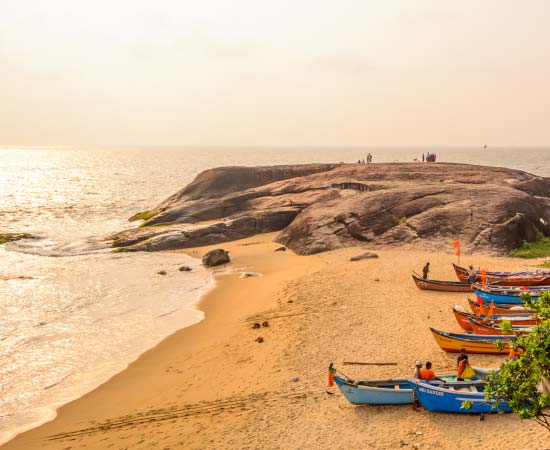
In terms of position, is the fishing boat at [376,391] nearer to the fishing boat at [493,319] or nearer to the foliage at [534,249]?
the fishing boat at [493,319]

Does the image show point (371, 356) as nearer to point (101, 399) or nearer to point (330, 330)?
point (330, 330)

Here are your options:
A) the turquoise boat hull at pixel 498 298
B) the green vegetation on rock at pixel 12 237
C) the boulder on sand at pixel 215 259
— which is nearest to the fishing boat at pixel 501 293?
the turquoise boat hull at pixel 498 298

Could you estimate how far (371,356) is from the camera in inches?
806

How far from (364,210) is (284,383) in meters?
29.5

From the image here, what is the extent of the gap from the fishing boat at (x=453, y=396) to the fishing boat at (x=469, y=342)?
145 inches

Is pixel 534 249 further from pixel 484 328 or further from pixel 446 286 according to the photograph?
pixel 484 328

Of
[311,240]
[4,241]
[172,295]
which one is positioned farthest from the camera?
[4,241]

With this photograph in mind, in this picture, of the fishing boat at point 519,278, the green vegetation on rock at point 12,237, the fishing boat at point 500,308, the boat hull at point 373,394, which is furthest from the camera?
the green vegetation on rock at point 12,237

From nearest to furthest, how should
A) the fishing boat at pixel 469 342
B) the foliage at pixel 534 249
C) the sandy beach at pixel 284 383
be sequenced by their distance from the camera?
the sandy beach at pixel 284 383
the fishing boat at pixel 469 342
the foliage at pixel 534 249

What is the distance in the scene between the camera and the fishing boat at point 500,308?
76.9 ft

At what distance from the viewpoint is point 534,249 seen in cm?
3888

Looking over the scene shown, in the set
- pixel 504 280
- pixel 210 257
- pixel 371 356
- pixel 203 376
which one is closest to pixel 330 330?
pixel 371 356

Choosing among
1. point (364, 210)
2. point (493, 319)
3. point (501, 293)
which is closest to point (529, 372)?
point (493, 319)

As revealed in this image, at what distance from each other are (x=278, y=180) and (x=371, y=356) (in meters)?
52.4
